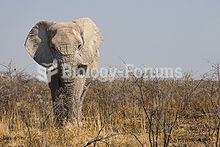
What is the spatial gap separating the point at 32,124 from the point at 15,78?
2.43 metres

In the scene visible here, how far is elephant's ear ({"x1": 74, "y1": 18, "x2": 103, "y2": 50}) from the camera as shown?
9.88 metres

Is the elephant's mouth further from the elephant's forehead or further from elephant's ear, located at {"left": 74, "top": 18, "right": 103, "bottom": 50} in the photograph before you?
the elephant's forehead

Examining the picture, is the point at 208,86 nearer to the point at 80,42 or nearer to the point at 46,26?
the point at 80,42

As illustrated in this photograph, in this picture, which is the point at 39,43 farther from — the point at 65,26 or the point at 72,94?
the point at 72,94

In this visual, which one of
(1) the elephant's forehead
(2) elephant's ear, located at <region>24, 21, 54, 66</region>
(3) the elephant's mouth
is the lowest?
(3) the elephant's mouth

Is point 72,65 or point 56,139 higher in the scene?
point 72,65

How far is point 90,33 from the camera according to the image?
1026 centimetres

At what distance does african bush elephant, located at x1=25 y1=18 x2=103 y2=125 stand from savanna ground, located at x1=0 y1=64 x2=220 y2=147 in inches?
14.4

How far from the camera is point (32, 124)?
7.18m

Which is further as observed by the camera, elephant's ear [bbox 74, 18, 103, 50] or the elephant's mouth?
elephant's ear [bbox 74, 18, 103, 50]

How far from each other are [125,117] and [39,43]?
2.85 metres

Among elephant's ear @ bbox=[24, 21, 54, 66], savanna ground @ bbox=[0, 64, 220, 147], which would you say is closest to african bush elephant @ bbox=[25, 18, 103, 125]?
elephant's ear @ bbox=[24, 21, 54, 66]

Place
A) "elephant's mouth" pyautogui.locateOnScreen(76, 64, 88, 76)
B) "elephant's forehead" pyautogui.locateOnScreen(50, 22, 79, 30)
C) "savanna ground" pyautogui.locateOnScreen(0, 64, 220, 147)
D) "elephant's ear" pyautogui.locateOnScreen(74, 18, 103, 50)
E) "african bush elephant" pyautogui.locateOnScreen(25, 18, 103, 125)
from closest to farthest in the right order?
"savanna ground" pyautogui.locateOnScreen(0, 64, 220, 147) < "african bush elephant" pyautogui.locateOnScreen(25, 18, 103, 125) < "elephant's mouth" pyautogui.locateOnScreen(76, 64, 88, 76) < "elephant's forehead" pyautogui.locateOnScreen(50, 22, 79, 30) < "elephant's ear" pyautogui.locateOnScreen(74, 18, 103, 50)

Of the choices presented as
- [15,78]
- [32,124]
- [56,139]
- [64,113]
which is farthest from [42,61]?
[56,139]
